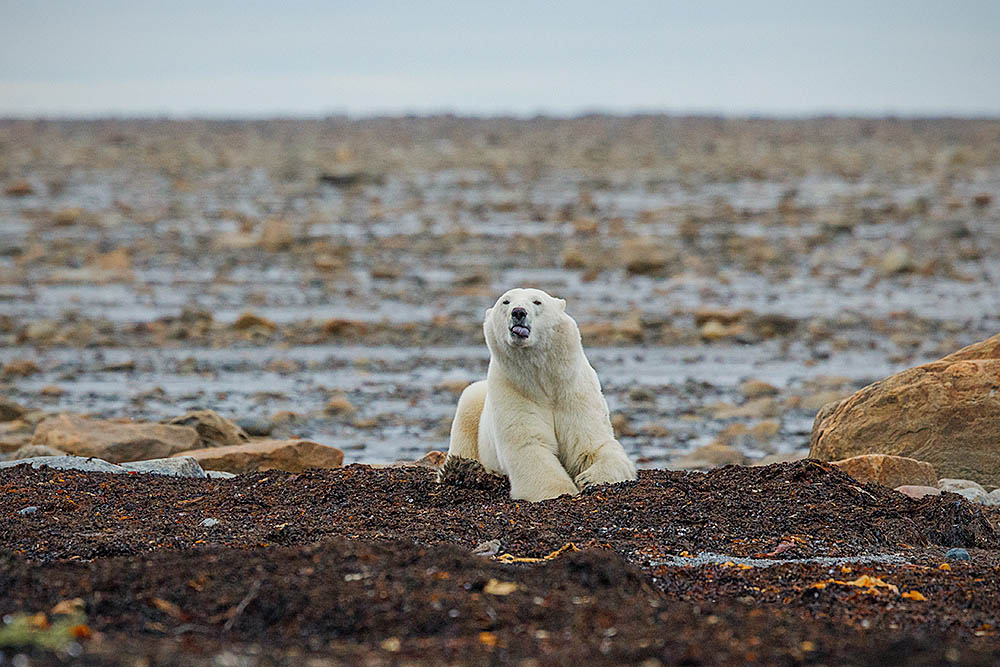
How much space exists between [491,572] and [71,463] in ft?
15.4

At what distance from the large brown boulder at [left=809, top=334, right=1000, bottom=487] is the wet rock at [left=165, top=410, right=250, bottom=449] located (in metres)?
4.85

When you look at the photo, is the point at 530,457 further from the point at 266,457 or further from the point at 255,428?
the point at 255,428

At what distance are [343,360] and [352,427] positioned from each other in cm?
303

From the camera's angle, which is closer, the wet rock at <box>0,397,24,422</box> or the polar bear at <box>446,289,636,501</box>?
the polar bear at <box>446,289,636,501</box>

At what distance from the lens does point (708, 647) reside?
13.9ft

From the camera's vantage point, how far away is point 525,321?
8000 millimetres

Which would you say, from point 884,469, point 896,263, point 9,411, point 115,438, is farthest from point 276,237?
point 884,469

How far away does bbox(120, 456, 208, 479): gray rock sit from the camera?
8.88 m

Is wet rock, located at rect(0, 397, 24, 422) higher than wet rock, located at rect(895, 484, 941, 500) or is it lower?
lower

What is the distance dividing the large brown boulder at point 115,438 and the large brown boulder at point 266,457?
0.24 m

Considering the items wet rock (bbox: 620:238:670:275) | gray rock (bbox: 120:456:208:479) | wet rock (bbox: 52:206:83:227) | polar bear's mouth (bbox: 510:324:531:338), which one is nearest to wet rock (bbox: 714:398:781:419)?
polar bear's mouth (bbox: 510:324:531:338)

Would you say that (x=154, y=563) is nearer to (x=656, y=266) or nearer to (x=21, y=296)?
(x=21, y=296)

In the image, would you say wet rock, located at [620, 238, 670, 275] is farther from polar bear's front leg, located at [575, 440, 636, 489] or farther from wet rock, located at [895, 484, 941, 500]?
polar bear's front leg, located at [575, 440, 636, 489]

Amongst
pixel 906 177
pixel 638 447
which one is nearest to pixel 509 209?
pixel 906 177
